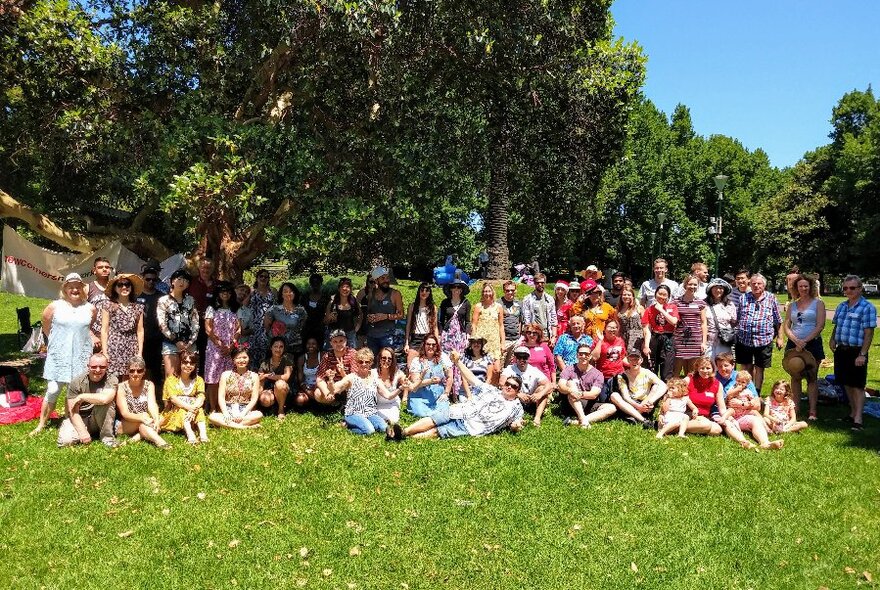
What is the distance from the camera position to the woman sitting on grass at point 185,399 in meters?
7.47

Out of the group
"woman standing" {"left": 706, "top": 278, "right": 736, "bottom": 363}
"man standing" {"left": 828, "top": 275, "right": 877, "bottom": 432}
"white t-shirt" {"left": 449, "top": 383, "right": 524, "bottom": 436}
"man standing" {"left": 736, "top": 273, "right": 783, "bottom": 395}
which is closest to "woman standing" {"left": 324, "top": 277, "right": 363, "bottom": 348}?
"white t-shirt" {"left": 449, "top": 383, "right": 524, "bottom": 436}

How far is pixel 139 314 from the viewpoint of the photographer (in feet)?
25.4

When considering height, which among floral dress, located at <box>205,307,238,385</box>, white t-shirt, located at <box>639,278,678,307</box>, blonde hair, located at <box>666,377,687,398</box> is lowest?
blonde hair, located at <box>666,377,687,398</box>

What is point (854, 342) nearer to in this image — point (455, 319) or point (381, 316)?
point (455, 319)

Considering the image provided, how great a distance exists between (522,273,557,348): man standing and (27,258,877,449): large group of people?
0.07 feet

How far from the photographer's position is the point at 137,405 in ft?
23.9

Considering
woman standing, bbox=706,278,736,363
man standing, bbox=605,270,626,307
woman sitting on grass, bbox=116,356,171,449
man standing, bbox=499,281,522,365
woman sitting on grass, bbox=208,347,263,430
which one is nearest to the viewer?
woman sitting on grass, bbox=116,356,171,449

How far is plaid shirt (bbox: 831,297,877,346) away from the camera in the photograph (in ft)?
26.5

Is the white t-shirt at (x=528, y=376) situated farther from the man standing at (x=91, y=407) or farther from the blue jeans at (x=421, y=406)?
the man standing at (x=91, y=407)

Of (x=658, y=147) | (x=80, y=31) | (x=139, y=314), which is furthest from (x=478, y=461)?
(x=658, y=147)

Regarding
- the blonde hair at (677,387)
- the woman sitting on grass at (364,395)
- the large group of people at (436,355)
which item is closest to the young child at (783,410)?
the large group of people at (436,355)

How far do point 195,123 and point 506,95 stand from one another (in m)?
4.54

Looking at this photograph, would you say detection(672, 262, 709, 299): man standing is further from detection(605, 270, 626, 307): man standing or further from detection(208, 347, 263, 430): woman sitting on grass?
detection(208, 347, 263, 430): woman sitting on grass

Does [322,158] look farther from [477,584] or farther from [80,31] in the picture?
[477,584]
